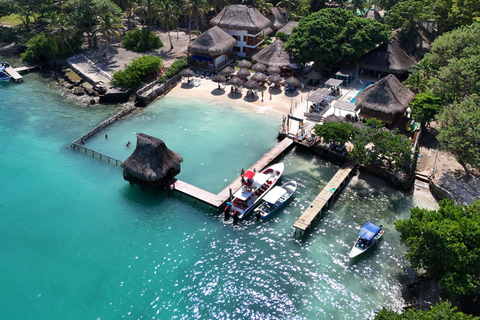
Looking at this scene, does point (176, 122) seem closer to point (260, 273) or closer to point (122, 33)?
point (260, 273)

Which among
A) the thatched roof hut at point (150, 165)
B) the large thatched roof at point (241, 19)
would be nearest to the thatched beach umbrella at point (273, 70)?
the large thatched roof at point (241, 19)

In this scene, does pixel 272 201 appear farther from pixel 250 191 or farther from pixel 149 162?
pixel 149 162

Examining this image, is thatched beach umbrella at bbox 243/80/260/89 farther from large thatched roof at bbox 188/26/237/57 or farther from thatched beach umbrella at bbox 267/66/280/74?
large thatched roof at bbox 188/26/237/57

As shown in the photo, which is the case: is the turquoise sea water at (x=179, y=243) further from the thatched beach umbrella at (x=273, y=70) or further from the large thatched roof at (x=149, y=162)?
the thatched beach umbrella at (x=273, y=70)

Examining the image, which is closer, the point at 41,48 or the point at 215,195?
the point at 215,195

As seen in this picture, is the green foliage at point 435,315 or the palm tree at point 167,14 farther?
the palm tree at point 167,14

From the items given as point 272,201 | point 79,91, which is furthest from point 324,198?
point 79,91

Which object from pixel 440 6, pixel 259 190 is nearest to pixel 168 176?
pixel 259 190
